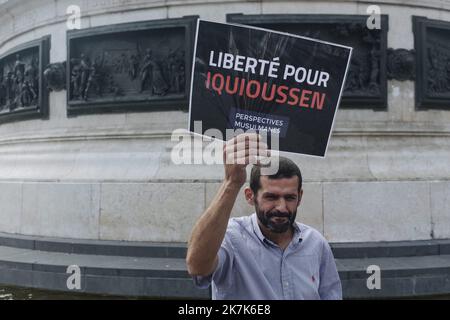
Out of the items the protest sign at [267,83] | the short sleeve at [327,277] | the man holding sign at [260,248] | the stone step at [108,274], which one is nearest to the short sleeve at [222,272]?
the man holding sign at [260,248]

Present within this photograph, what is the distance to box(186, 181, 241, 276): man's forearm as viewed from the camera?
83.5 inches

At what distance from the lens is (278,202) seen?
2.24 metres

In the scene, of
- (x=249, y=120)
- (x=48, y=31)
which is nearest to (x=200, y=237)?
(x=249, y=120)

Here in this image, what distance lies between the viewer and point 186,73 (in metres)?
8.37

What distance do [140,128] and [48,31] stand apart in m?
3.14

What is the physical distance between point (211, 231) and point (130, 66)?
281 inches

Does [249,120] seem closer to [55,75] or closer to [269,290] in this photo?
[269,290]

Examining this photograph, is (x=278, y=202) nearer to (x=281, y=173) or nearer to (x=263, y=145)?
(x=281, y=173)

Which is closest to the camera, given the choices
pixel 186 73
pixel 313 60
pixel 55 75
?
pixel 313 60

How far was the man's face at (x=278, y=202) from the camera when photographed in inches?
88.3

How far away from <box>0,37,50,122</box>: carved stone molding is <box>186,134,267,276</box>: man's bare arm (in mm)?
8299

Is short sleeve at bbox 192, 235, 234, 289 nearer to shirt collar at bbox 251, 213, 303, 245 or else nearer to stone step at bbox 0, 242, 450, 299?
shirt collar at bbox 251, 213, 303, 245

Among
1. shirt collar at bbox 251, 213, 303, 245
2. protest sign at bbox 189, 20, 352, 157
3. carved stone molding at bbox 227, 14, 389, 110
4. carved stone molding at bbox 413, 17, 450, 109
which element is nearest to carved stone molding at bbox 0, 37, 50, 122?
carved stone molding at bbox 227, 14, 389, 110

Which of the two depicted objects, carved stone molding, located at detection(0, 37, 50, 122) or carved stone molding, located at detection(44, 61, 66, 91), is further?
carved stone molding, located at detection(0, 37, 50, 122)
